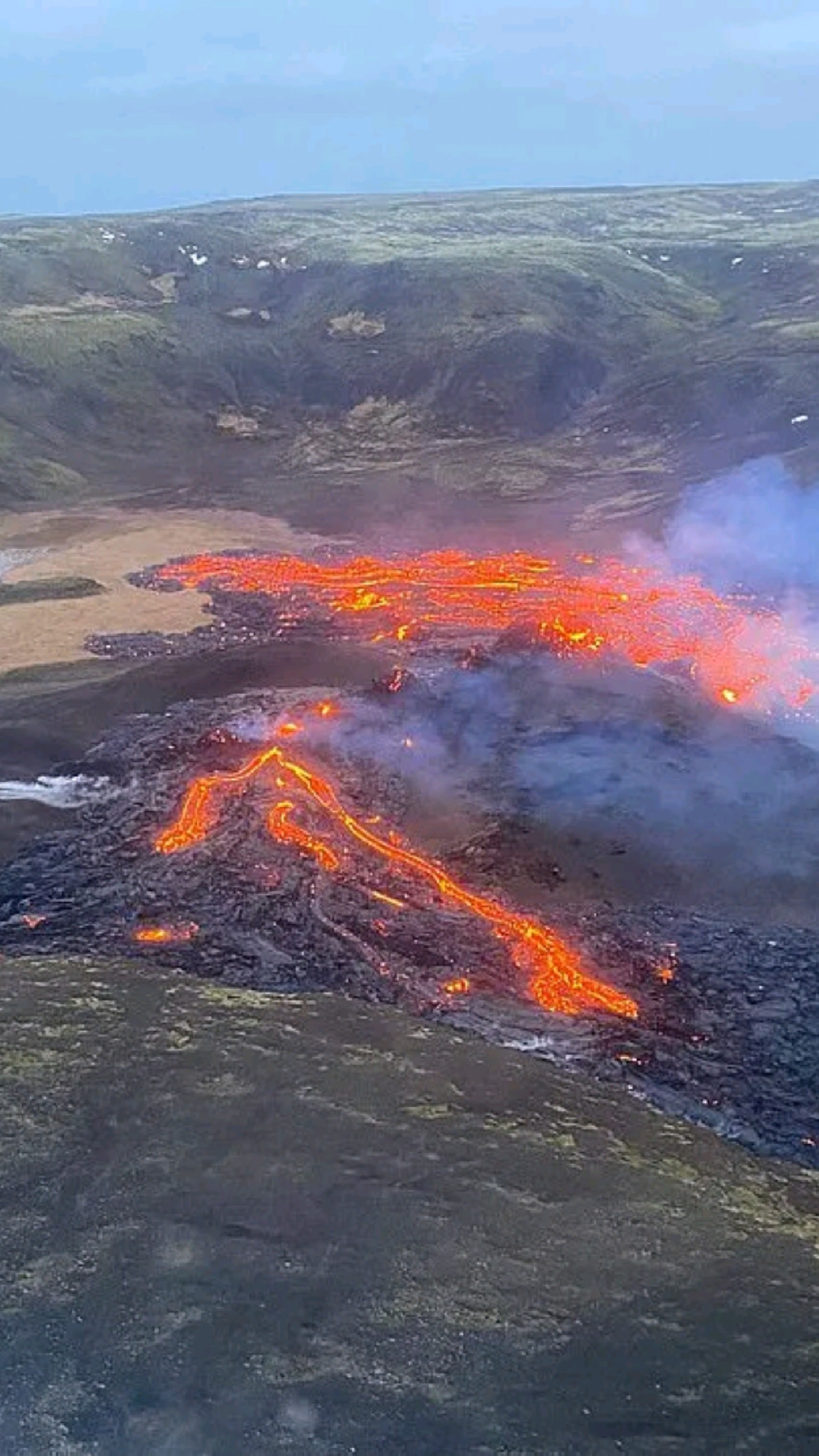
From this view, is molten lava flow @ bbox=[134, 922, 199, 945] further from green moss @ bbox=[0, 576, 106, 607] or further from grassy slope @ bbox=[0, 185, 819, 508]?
grassy slope @ bbox=[0, 185, 819, 508]

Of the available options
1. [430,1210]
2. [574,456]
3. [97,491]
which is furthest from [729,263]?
[430,1210]

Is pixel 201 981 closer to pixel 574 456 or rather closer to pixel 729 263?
pixel 574 456

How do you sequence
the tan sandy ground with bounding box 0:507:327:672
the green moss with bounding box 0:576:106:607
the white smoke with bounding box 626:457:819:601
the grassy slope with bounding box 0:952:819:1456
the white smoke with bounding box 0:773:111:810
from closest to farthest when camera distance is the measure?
1. the grassy slope with bounding box 0:952:819:1456
2. the white smoke with bounding box 0:773:111:810
3. the tan sandy ground with bounding box 0:507:327:672
4. the white smoke with bounding box 626:457:819:601
5. the green moss with bounding box 0:576:106:607

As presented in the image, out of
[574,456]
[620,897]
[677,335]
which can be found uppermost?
[677,335]

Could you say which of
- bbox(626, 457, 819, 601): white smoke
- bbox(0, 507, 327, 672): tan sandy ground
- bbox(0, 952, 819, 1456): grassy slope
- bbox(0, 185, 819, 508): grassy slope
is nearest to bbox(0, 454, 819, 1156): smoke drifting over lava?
bbox(0, 952, 819, 1456): grassy slope

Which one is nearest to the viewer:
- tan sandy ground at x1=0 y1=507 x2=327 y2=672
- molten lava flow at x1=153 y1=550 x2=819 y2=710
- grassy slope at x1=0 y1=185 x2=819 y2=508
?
molten lava flow at x1=153 y1=550 x2=819 y2=710

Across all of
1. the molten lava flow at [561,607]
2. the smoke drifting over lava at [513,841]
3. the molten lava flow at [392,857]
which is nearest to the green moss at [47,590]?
the molten lava flow at [561,607]
